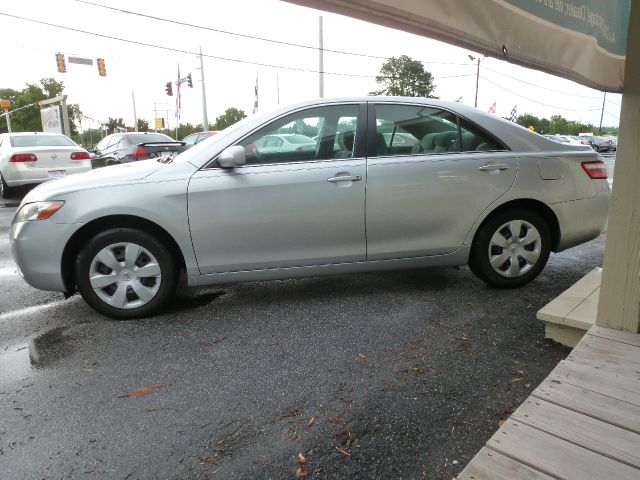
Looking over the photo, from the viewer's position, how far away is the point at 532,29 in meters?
2.12

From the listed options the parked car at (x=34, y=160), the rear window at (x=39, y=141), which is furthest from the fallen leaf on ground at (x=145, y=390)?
the rear window at (x=39, y=141)

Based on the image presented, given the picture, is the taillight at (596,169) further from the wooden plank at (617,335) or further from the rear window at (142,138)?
the rear window at (142,138)

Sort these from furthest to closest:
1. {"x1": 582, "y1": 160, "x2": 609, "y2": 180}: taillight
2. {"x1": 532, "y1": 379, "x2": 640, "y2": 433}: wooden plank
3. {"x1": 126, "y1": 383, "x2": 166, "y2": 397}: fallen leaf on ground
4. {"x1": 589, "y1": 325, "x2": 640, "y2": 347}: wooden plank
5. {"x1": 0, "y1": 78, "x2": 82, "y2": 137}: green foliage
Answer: {"x1": 0, "y1": 78, "x2": 82, "y2": 137}: green foliage, {"x1": 582, "y1": 160, "x2": 609, "y2": 180}: taillight, {"x1": 126, "y1": 383, "x2": 166, "y2": 397}: fallen leaf on ground, {"x1": 589, "y1": 325, "x2": 640, "y2": 347}: wooden plank, {"x1": 532, "y1": 379, "x2": 640, "y2": 433}: wooden plank

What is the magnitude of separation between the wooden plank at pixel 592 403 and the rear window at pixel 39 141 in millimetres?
11938

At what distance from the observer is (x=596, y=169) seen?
4156 mm

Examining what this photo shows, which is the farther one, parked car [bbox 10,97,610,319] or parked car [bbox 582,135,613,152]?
parked car [bbox 582,135,613,152]

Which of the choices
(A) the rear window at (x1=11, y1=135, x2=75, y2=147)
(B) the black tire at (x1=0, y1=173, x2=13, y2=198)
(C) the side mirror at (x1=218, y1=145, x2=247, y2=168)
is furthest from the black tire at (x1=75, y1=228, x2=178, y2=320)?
(B) the black tire at (x1=0, y1=173, x2=13, y2=198)

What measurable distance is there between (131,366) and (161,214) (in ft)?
3.64

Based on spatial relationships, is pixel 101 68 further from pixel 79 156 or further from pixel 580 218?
pixel 580 218

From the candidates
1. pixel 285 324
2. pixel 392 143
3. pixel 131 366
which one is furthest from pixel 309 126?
pixel 131 366

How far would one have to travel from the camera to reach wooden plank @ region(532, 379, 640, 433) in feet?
5.59

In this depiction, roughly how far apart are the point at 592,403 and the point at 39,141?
12370mm

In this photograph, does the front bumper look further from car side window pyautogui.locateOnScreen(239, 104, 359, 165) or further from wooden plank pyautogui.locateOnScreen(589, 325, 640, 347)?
wooden plank pyautogui.locateOnScreen(589, 325, 640, 347)

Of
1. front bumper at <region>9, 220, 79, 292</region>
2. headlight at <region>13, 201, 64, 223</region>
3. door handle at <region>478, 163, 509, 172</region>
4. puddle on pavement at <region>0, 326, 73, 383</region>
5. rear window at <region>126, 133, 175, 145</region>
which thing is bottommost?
puddle on pavement at <region>0, 326, 73, 383</region>
